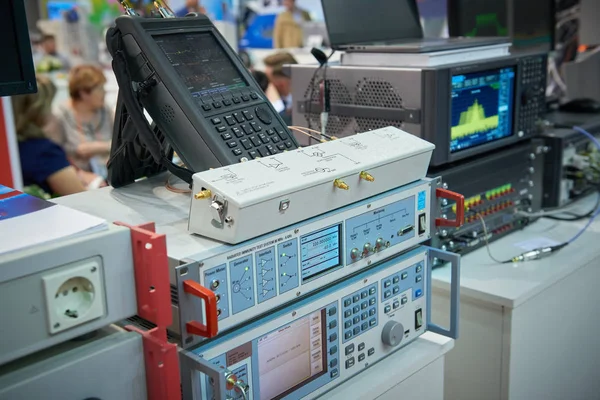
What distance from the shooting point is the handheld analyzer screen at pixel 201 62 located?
106 centimetres

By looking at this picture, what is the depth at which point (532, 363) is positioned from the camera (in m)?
1.62

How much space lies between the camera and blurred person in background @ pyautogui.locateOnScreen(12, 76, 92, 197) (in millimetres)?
2730

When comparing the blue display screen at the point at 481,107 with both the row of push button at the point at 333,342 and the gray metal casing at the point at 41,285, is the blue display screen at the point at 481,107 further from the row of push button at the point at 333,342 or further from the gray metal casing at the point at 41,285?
the gray metal casing at the point at 41,285

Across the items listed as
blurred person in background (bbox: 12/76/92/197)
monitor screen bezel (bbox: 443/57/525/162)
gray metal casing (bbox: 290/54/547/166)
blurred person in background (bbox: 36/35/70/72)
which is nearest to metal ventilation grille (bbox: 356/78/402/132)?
gray metal casing (bbox: 290/54/547/166)

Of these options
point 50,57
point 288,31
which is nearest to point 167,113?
point 50,57

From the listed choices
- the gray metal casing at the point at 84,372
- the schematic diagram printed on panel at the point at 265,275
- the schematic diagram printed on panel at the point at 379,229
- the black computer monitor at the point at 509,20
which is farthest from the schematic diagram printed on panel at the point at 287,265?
the black computer monitor at the point at 509,20

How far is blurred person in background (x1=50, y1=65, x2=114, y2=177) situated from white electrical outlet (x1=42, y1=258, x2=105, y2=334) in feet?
10.5

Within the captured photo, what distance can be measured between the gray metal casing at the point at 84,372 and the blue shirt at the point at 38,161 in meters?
2.14

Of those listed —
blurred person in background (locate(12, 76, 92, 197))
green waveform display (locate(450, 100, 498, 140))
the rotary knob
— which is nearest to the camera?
the rotary knob

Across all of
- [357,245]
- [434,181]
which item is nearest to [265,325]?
[357,245]

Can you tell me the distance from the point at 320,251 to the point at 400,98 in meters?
0.58

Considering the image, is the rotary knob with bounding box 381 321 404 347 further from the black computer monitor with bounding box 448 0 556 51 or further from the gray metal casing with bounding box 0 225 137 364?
the black computer monitor with bounding box 448 0 556 51

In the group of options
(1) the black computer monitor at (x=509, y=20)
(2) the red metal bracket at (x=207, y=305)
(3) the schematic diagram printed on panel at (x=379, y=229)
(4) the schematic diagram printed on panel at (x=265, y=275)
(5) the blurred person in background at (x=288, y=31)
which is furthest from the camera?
(5) the blurred person in background at (x=288, y=31)

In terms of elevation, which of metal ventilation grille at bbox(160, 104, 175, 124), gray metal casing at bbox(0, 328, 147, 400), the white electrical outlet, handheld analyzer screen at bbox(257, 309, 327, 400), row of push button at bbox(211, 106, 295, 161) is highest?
metal ventilation grille at bbox(160, 104, 175, 124)
